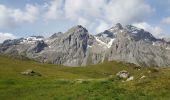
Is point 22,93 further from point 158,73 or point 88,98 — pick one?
point 158,73

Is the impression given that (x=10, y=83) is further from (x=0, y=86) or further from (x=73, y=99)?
(x=73, y=99)

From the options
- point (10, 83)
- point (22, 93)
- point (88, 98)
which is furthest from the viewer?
point (10, 83)

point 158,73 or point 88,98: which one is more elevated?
point 158,73

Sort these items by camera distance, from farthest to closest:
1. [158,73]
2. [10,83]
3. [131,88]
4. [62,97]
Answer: [10,83] < [158,73] < [131,88] < [62,97]

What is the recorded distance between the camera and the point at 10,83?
64.9 meters

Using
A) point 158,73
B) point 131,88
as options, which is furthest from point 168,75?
point 131,88

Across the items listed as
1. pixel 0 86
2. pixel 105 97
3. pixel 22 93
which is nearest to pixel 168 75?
pixel 105 97

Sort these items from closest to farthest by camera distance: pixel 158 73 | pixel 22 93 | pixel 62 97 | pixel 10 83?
pixel 62 97, pixel 22 93, pixel 158 73, pixel 10 83

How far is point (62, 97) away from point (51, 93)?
5.33 metres

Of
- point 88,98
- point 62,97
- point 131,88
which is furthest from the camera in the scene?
point 131,88

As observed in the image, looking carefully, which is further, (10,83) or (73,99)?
(10,83)

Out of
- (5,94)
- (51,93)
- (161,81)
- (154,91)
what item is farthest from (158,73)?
(5,94)

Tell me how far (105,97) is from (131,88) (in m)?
8.48

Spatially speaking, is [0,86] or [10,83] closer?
[0,86]
